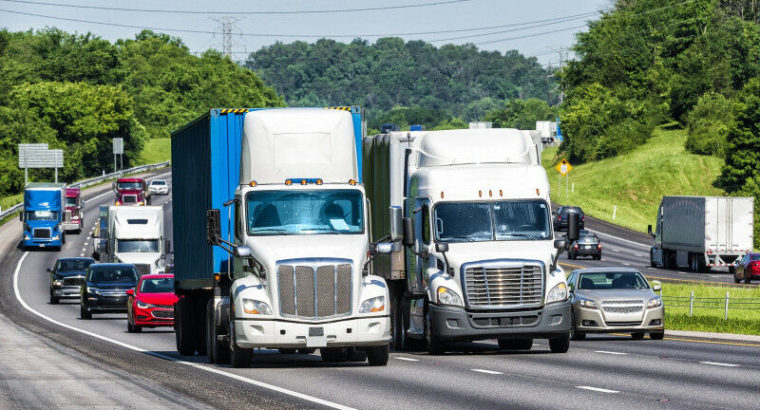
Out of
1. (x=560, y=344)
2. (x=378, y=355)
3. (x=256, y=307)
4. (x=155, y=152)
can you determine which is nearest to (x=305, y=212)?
(x=256, y=307)

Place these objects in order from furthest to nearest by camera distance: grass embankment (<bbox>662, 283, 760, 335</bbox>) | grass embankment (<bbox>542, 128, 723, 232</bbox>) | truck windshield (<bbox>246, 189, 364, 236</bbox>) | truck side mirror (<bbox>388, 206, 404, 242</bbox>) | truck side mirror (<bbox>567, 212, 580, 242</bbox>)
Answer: grass embankment (<bbox>542, 128, 723, 232</bbox>), grass embankment (<bbox>662, 283, 760, 335</bbox>), truck side mirror (<bbox>567, 212, 580, 242</bbox>), truck side mirror (<bbox>388, 206, 404, 242</bbox>), truck windshield (<bbox>246, 189, 364, 236</bbox>)

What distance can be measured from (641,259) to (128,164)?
88.1 meters

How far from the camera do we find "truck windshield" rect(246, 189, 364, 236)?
21125mm

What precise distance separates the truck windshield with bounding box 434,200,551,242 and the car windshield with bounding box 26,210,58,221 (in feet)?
196

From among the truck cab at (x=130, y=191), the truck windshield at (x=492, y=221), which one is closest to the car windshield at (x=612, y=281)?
the truck windshield at (x=492, y=221)

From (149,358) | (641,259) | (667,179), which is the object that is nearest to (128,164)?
(667,179)

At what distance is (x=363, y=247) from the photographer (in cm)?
2089

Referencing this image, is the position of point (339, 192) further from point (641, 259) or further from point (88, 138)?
point (88, 138)

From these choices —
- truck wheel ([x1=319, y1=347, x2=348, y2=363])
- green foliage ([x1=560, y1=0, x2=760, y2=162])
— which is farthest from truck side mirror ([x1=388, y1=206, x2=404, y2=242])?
green foliage ([x1=560, y1=0, x2=760, y2=162])

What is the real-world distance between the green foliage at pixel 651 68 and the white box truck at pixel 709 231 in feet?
161

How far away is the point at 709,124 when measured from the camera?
12006 cm

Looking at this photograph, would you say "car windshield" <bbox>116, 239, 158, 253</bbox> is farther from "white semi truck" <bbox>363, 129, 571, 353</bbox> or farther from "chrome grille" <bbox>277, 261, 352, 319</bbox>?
"chrome grille" <bbox>277, 261, 352, 319</bbox>

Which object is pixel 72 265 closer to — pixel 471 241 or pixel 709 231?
pixel 709 231

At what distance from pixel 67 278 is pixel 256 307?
36.3 meters
